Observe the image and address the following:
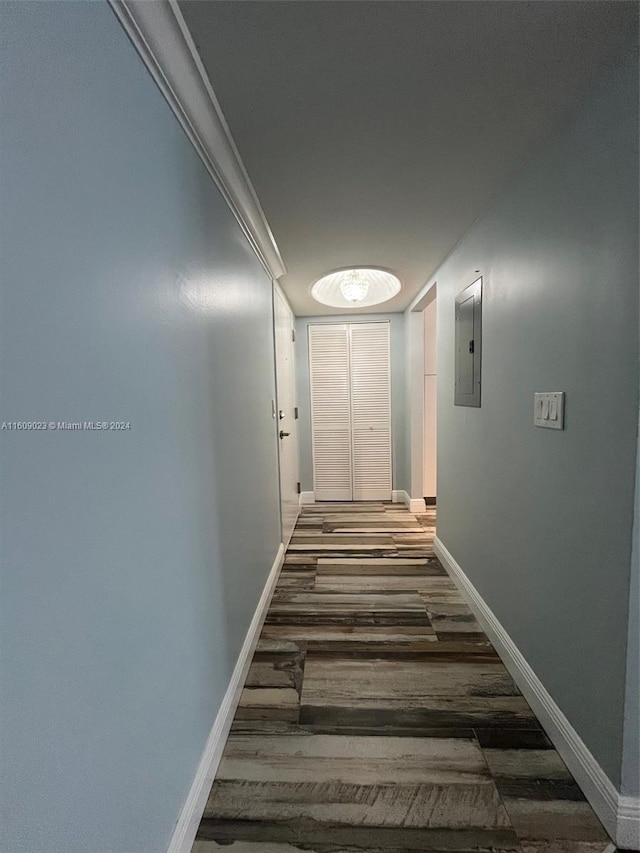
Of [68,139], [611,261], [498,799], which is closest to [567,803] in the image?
[498,799]

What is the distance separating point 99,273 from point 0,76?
0.88 ft

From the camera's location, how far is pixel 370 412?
13.1 feet

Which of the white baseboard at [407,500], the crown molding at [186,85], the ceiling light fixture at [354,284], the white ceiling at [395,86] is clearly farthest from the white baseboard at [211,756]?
the ceiling light fixture at [354,284]

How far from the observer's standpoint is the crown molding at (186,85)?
772 millimetres

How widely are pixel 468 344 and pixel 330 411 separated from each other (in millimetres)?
2213

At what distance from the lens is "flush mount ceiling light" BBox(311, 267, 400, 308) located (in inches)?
114

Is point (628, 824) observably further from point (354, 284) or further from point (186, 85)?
point (354, 284)

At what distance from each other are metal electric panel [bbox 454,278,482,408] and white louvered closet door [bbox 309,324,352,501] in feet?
6.23

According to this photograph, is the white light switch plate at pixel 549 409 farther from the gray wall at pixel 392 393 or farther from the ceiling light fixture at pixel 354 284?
the gray wall at pixel 392 393

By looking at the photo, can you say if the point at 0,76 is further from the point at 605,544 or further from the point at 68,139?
the point at 605,544

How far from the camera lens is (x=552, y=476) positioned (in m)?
1.23

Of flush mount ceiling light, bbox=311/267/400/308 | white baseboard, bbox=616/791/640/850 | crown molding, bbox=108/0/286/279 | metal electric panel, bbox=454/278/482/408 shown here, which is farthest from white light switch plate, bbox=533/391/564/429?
flush mount ceiling light, bbox=311/267/400/308

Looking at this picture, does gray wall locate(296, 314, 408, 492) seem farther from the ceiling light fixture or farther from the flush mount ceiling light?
the ceiling light fixture

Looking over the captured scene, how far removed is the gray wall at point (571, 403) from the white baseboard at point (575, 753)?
46 millimetres
